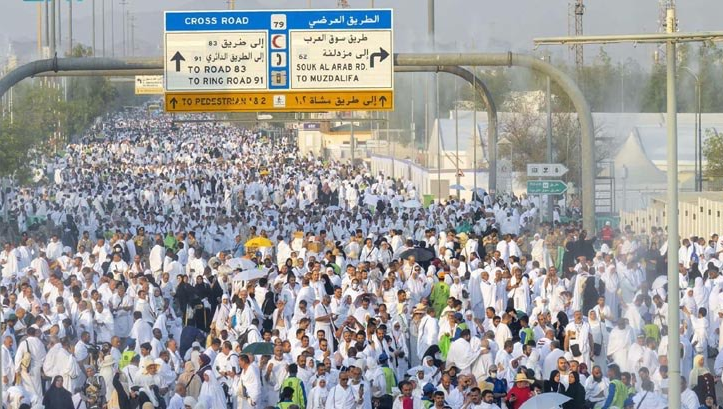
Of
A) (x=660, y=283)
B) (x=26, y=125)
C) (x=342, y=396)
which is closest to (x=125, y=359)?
(x=342, y=396)

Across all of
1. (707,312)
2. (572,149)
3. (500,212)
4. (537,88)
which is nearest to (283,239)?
(500,212)

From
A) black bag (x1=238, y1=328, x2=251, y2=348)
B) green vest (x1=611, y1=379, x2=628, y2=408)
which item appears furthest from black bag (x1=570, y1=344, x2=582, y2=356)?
black bag (x1=238, y1=328, x2=251, y2=348)

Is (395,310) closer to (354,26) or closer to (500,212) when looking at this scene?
(354,26)

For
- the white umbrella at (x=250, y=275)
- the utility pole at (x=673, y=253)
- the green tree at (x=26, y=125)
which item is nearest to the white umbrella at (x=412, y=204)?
the green tree at (x=26, y=125)

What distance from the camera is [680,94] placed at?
50219mm

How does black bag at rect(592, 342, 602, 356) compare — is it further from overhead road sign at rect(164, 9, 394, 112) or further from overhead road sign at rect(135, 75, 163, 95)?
overhead road sign at rect(135, 75, 163, 95)

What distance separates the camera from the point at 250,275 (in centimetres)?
2309

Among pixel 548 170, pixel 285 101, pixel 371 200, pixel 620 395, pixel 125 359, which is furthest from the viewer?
pixel 371 200

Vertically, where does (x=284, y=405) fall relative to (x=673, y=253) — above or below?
below

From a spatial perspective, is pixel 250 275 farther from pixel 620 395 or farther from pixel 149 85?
pixel 149 85

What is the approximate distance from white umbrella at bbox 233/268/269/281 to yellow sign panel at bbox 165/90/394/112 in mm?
2436

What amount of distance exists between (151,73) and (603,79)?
87.5 ft

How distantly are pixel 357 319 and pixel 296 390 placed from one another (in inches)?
154

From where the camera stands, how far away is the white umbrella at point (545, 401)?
14711mm
